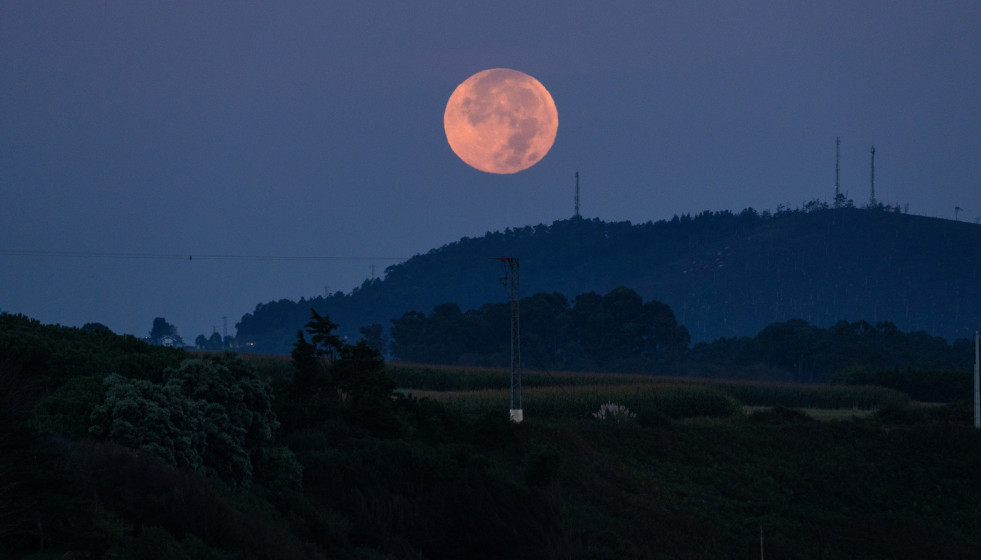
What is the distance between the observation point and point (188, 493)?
18.5 metres

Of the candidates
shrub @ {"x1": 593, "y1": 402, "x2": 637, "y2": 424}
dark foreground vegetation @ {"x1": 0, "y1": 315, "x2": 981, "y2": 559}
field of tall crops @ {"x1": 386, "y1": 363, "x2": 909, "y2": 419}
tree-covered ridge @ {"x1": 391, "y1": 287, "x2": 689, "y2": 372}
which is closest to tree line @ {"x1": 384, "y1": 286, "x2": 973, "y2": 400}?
tree-covered ridge @ {"x1": 391, "y1": 287, "x2": 689, "y2": 372}

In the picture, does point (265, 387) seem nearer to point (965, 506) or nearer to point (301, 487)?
point (301, 487)

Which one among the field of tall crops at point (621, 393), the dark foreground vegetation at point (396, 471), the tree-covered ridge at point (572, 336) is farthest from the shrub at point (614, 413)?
the tree-covered ridge at point (572, 336)

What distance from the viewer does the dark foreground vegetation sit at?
57.8 feet

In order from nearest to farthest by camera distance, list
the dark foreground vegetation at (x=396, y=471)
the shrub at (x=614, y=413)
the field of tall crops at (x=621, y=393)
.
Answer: the dark foreground vegetation at (x=396, y=471), the shrub at (x=614, y=413), the field of tall crops at (x=621, y=393)

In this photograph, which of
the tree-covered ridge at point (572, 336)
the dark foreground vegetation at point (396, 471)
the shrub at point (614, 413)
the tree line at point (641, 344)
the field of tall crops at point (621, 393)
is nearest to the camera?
the dark foreground vegetation at point (396, 471)

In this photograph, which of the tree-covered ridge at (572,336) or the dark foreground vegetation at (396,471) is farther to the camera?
the tree-covered ridge at (572,336)

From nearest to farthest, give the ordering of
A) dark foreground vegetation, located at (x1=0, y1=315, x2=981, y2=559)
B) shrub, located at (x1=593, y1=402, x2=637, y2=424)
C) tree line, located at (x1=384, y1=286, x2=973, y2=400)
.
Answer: dark foreground vegetation, located at (x1=0, y1=315, x2=981, y2=559) → shrub, located at (x1=593, y1=402, x2=637, y2=424) → tree line, located at (x1=384, y1=286, x2=973, y2=400)

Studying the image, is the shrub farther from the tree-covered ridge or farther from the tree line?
the tree-covered ridge

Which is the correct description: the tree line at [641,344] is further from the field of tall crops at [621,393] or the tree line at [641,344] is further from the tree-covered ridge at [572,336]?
the field of tall crops at [621,393]

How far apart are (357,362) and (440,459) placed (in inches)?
260

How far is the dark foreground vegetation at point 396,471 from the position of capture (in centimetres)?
1761

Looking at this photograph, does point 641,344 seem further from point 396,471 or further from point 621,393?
point 396,471

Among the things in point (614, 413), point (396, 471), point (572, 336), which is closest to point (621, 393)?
point (614, 413)
